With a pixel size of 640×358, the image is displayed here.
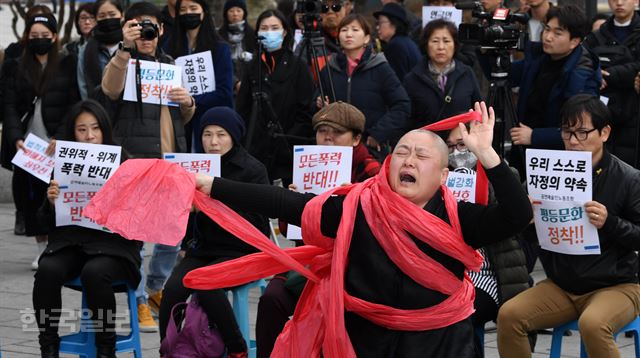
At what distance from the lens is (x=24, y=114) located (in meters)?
8.92

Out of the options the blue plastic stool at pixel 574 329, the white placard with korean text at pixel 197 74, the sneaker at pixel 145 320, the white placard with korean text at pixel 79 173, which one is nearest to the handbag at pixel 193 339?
the white placard with korean text at pixel 79 173

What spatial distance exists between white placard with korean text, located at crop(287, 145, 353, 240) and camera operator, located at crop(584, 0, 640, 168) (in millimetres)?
2513

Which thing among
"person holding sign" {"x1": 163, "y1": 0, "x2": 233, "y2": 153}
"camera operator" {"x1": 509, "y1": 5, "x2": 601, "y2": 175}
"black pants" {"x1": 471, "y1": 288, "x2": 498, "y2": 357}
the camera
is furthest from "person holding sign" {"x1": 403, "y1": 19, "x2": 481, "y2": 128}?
"black pants" {"x1": 471, "y1": 288, "x2": 498, "y2": 357}

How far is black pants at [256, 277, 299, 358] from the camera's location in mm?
5891

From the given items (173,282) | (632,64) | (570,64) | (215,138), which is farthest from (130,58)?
(632,64)

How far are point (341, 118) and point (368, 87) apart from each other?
73.1 inches

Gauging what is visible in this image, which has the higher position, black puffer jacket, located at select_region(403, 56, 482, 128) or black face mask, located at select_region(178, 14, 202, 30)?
black face mask, located at select_region(178, 14, 202, 30)

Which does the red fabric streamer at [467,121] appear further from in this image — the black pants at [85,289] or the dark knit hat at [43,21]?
the dark knit hat at [43,21]

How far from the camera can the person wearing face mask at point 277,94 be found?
8562 millimetres

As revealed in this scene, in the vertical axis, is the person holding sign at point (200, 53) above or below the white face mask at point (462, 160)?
above

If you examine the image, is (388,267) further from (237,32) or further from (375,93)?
(237,32)

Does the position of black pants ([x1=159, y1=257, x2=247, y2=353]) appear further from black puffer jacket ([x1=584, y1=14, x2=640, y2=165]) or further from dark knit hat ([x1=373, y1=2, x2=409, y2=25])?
dark knit hat ([x1=373, y1=2, x2=409, y2=25])

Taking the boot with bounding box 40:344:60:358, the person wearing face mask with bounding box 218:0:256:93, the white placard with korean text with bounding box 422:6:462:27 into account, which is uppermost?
the white placard with korean text with bounding box 422:6:462:27

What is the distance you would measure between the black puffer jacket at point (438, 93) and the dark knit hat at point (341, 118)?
1.61 meters
